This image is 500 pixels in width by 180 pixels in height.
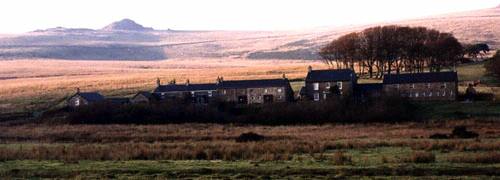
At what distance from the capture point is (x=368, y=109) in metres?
66.9

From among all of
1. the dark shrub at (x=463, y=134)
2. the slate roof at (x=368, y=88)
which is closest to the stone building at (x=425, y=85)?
the slate roof at (x=368, y=88)

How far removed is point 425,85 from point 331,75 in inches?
446

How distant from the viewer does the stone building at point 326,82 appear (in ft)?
273

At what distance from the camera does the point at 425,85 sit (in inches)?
3142

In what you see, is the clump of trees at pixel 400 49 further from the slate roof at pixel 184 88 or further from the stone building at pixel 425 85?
the slate roof at pixel 184 88

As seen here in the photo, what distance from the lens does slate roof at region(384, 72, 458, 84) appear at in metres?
78.7

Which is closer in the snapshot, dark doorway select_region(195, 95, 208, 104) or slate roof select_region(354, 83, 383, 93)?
slate roof select_region(354, 83, 383, 93)

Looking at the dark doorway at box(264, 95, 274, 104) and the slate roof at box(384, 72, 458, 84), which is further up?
the slate roof at box(384, 72, 458, 84)

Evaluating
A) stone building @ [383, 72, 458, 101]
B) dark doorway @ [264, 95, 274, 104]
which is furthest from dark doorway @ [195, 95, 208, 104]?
stone building @ [383, 72, 458, 101]

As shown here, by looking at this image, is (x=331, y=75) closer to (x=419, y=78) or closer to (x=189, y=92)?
(x=419, y=78)

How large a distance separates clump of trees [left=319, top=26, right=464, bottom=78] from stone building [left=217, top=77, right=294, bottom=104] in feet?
49.1

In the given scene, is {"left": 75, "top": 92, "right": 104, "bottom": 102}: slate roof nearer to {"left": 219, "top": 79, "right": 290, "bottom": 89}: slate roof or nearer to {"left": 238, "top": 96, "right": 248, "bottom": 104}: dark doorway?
{"left": 219, "top": 79, "right": 290, "bottom": 89}: slate roof

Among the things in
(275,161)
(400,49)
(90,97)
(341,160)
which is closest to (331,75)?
(400,49)

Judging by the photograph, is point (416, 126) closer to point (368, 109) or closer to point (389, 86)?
point (368, 109)
